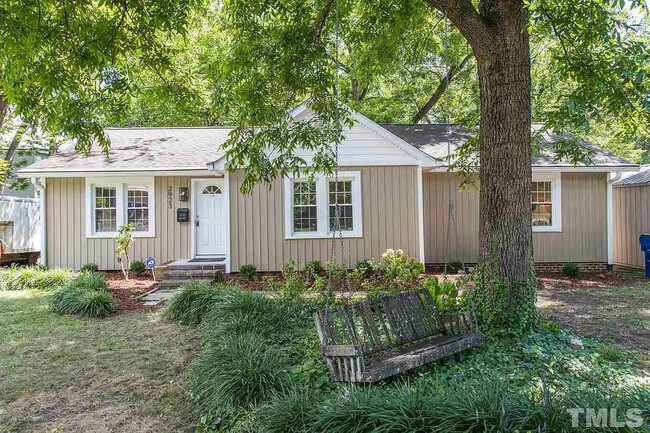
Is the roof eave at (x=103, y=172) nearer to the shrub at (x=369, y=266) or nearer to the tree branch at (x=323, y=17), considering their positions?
the shrub at (x=369, y=266)

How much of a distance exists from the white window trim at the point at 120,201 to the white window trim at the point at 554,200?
1031cm

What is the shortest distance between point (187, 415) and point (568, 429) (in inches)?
113

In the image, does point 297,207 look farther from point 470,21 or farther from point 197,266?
point 470,21

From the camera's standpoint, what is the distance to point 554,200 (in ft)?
34.8

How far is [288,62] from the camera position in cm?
566

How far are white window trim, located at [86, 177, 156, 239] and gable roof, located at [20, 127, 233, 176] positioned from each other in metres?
0.49

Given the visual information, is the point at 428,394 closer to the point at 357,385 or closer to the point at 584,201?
the point at 357,385

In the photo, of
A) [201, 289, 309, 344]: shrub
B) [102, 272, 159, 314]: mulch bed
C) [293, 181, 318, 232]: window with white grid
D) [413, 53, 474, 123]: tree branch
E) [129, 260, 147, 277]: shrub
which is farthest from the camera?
[413, 53, 474, 123]: tree branch

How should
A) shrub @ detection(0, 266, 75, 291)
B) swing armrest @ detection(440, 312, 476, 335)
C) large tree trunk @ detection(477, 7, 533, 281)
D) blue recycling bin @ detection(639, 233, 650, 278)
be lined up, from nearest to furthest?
1. swing armrest @ detection(440, 312, 476, 335)
2. large tree trunk @ detection(477, 7, 533, 281)
3. shrub @ detection(0, 266, 75, 291)
4. blue recycling bin @ detection(639, 233, 650, 278)

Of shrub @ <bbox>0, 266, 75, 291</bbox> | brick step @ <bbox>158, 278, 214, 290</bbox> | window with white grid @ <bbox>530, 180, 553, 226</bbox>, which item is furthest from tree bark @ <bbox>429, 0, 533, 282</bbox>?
shrub @ <bbox>0, 266, 75, 291</bbox>

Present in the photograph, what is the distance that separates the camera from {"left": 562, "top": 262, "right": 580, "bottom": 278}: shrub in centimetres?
996

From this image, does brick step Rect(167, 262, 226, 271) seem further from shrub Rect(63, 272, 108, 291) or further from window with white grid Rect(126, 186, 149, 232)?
window with white grid Rect(126, 186, 149, 232)

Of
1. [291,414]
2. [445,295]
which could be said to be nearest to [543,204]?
[445,295]

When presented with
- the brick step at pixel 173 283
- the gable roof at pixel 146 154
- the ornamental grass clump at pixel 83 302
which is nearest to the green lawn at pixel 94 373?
the ornamental grass clump at pixel 83 302
